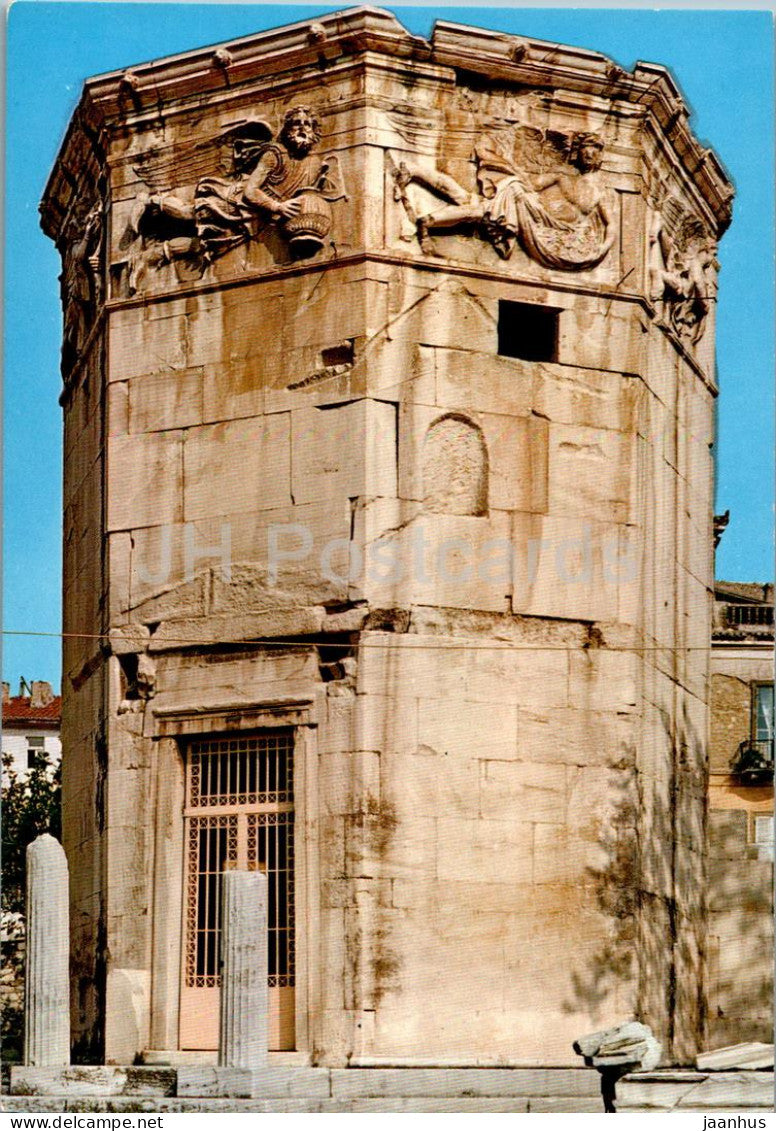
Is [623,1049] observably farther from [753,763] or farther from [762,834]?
[753,763]

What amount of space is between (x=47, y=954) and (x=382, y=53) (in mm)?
7364

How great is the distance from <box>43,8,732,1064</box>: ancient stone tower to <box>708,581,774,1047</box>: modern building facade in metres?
0.21

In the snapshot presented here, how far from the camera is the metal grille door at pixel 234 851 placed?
670 inches

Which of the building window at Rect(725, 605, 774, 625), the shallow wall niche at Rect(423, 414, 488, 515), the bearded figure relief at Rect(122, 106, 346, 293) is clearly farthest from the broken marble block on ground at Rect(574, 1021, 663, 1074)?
the bearded figure relief at Rect(122, 106, 346, 293)

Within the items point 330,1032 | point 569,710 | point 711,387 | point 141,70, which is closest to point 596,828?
point 569,710

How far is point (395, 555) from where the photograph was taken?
17.1m

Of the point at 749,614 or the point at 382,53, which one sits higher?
the point at 382,53

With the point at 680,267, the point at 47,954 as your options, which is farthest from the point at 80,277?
the point at 47,954

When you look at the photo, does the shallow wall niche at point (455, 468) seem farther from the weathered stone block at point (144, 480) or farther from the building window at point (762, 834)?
the building window at point (762, 834)

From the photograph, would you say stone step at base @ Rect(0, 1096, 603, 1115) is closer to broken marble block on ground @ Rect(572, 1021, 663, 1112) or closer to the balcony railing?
broken marble block on ground @ Rect(572, 1021, 663, 1112)

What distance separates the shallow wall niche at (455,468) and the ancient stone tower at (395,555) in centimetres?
2

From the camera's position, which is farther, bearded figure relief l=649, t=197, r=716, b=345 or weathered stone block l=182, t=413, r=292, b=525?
bearded figure relief l=649, t=197, r=716, b=345

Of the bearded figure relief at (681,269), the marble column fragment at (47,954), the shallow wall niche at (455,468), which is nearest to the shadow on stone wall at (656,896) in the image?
the shallow wall niche at (455,468)

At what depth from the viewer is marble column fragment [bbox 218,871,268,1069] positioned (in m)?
15.6
